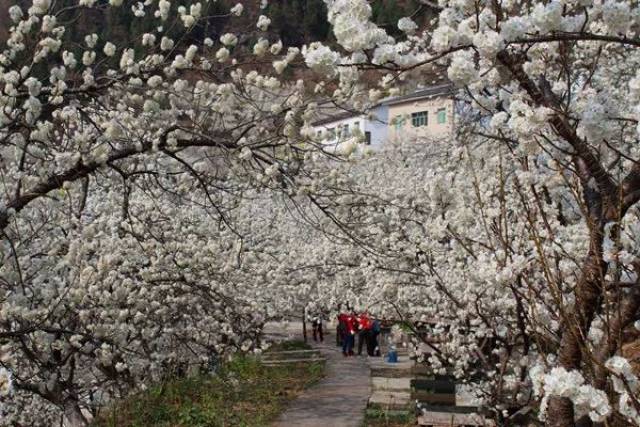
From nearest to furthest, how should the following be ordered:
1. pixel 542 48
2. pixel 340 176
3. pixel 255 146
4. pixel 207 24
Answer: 1. pixel 542 48
2. pixel 255 146
3. pixel 207 24
4. pixel 340 176

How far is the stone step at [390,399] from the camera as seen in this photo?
1270 centimetres

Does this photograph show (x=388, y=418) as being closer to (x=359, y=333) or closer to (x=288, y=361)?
(x=288, y=361)

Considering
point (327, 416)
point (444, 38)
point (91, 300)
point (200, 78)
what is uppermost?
point (200, 78)

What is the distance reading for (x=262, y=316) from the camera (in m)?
15.5

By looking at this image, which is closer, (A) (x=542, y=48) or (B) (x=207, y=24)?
(A) (x=542, y=48)

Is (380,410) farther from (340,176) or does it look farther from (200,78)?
(200,78)

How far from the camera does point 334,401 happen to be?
13586 mm

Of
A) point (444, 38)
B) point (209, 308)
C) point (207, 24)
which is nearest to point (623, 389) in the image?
point (444, 38)

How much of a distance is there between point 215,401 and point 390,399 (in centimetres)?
307

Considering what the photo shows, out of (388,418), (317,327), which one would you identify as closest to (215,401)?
(388,418)

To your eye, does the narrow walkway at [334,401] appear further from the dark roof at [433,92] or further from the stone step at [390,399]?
the dark roof at [433,92]

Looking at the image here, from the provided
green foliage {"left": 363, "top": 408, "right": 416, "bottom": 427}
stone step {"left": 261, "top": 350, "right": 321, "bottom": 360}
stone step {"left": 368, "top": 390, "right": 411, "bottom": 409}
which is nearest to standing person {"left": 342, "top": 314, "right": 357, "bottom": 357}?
stone step {"left": 261, "top": 350, "right": 321, "bottom": 360}

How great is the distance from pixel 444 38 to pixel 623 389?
147cm

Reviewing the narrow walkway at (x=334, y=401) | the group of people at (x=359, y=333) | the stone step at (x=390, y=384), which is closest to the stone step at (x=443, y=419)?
the narrow walkway at (x=334, y=401)
